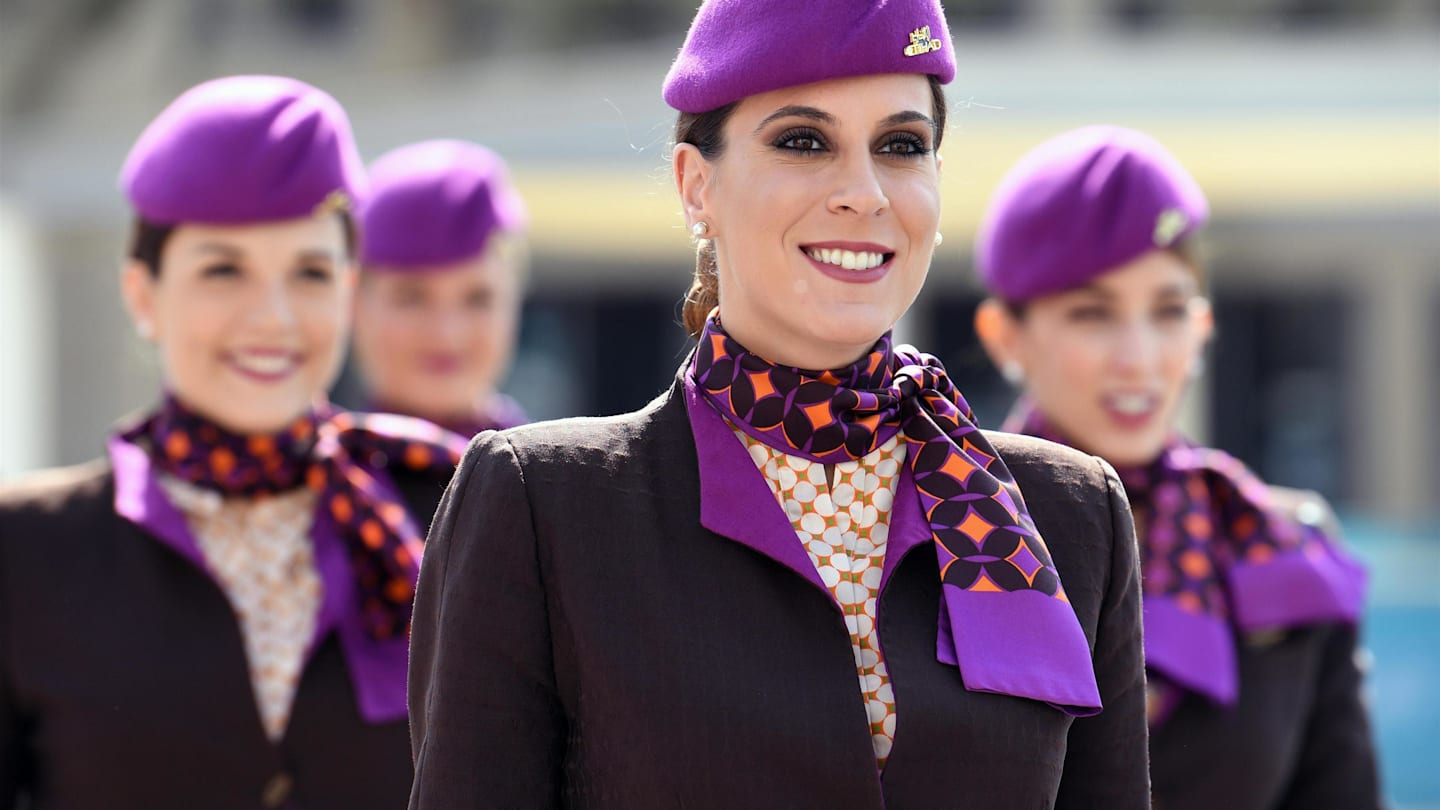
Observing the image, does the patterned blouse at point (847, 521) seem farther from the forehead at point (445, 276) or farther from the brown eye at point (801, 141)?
the forehead at point (445, 276)

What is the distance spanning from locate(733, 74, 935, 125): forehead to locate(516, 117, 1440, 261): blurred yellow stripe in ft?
21.4

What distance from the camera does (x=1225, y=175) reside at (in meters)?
10.1

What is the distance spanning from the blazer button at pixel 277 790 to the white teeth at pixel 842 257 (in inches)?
54.6

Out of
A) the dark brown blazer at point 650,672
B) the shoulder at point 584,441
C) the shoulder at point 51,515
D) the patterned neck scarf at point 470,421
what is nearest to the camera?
the dark brown blazer at point 650,672

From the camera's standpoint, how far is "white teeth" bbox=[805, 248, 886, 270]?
1.92 metres

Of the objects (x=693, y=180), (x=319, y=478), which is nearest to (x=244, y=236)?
(x=319, y=478)

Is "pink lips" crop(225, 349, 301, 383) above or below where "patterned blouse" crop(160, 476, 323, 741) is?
above

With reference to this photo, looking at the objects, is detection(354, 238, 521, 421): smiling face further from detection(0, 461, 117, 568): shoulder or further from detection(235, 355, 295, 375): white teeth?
detection(0, 461, 117, 568): shoulder

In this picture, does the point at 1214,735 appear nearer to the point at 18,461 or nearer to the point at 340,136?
the point at 340,136

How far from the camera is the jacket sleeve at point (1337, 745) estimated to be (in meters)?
2.95

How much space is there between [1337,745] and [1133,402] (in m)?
0.65

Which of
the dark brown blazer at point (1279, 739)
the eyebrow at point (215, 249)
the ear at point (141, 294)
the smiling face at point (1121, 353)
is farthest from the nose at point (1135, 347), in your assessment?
the ear at point (141, 294)

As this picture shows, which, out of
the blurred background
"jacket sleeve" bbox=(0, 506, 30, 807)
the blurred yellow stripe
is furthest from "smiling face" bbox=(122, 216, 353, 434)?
the blurred yellow stripe

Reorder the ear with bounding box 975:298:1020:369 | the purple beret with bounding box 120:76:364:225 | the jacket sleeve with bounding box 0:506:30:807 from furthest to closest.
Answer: the ear with bounding box 975:298:1020:369
the purple beret with bounding box 120:76:364:225
the jacket sleeve with bounding box 0:506:30:807
